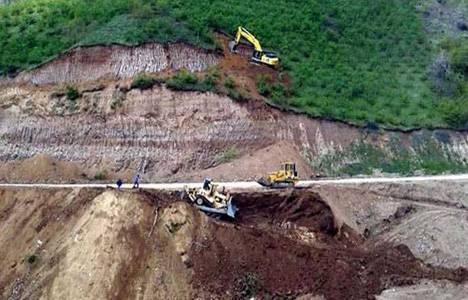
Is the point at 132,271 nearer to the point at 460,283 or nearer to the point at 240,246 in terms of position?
the point at 240,246

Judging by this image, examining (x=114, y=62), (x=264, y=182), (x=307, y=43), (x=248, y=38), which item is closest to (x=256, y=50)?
(x=248, y=38)

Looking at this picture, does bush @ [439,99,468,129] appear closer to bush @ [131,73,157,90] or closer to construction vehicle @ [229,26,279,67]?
construction vehicle @ [229,26,279,67]

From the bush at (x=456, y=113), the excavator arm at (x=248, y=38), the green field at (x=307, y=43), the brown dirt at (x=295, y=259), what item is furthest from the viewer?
the bush at (x=456, y=113)

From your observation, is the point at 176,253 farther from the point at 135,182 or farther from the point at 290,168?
the point at 290,168

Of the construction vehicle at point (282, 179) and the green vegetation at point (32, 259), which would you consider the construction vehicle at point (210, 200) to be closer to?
the construction vehicle at point (282, 179)

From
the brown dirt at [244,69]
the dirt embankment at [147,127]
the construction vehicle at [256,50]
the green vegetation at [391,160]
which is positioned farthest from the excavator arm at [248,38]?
the green vegetation at [391,160]

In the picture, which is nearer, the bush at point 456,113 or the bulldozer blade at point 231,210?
the bulldozer blade at point 231,210

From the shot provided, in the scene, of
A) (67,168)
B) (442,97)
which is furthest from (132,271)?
(442,97)
